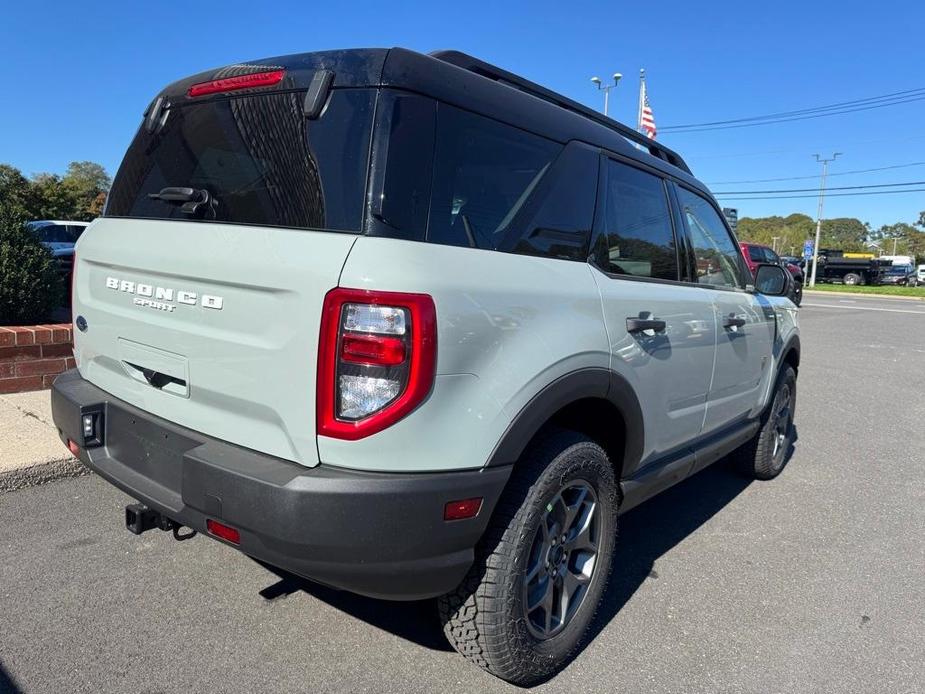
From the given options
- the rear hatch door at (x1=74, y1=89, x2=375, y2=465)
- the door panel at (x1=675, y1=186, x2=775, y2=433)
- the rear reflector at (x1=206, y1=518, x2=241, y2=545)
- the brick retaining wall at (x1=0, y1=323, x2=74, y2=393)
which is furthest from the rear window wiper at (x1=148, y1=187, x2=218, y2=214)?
the brick retaining wall at (x1=0, y1=323, x2=74, y2=393)

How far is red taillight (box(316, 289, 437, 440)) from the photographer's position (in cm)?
181

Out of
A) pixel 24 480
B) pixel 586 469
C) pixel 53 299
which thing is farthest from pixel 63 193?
pixel 586 469

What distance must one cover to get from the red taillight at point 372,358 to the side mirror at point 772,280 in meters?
2.99

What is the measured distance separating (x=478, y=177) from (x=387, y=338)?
684 mm

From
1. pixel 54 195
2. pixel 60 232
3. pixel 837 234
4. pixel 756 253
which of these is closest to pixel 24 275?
pixel 60 232

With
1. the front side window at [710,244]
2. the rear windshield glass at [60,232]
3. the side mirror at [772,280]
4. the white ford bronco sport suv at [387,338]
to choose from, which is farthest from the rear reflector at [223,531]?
the rear windshield glass at [60,232]

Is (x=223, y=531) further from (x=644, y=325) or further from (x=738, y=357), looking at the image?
(x=738, y=357)

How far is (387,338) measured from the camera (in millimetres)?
1810

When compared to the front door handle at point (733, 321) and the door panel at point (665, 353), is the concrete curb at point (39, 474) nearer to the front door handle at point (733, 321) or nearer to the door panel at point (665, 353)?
the door panel at point (665, 353)

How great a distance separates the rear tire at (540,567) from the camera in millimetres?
2146

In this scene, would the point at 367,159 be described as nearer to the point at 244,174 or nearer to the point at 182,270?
the point at 244,174

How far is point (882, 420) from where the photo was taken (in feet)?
21.9

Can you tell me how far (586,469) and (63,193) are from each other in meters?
47.6

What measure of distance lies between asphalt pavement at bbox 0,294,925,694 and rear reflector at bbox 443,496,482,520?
80 cm
